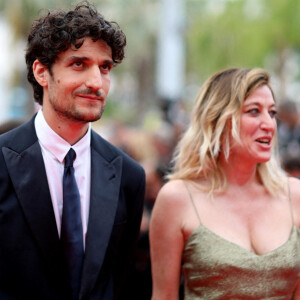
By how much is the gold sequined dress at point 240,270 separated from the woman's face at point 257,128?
550mm

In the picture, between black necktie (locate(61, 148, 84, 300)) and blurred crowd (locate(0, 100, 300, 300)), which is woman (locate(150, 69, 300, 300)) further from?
black necktie (locate(61, 148, 84, 300))

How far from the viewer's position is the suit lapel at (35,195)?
2.87 meters

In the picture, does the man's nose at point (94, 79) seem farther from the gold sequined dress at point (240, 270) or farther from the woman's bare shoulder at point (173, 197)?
the gold sequined dress at point (240, 270)

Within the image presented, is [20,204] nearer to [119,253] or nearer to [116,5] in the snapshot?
[119,253]

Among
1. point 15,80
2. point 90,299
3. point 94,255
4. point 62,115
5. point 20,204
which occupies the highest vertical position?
point 62,115

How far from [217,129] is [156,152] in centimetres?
420

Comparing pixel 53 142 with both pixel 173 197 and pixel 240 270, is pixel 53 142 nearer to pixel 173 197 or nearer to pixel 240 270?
pixel 173 197

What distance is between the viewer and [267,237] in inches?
142

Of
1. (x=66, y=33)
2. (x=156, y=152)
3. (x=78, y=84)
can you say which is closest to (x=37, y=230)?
(x=78, y=84)

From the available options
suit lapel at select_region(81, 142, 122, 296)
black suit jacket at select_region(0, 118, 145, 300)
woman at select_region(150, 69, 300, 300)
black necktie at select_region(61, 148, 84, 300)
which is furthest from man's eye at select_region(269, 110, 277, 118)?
black necktie at select_region(61, 148, 84, 300)

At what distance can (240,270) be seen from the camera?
3.47m

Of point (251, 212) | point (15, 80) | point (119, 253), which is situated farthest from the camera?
point (15, 80)

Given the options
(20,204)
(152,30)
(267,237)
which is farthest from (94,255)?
(152,30)

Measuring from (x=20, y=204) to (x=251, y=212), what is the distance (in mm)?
1525
